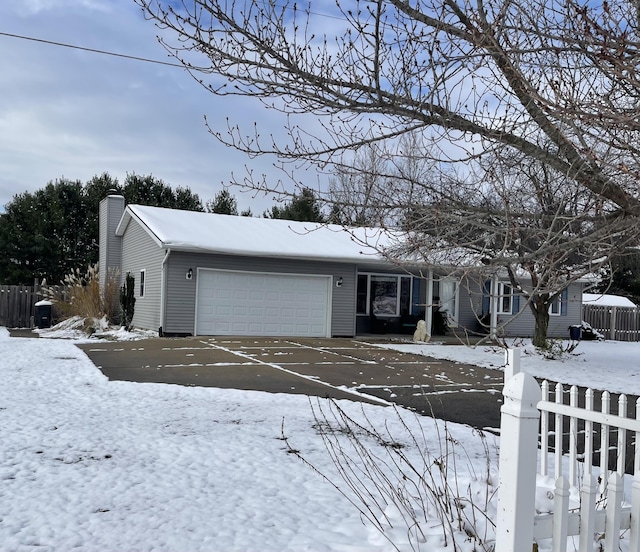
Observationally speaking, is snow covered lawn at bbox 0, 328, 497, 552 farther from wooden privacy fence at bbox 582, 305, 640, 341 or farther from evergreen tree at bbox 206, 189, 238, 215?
evergreen tree at bbox 206, 189, 238, 215

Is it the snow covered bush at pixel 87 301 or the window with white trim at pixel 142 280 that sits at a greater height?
the window with white trim at pixel 142 280

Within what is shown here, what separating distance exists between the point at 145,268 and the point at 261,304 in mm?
4031

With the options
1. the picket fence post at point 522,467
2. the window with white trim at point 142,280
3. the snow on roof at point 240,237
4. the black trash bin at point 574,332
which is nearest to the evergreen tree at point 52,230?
the snow on roof at point 240,237

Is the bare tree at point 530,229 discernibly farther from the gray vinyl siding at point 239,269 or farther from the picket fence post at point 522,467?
the gray vinyl siding at point 239,269

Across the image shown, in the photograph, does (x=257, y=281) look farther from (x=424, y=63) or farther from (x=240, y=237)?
(x=424, y=63)

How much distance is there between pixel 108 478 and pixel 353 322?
50.4ft

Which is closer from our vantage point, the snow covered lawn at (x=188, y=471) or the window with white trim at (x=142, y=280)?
the snow covered lawn at (x=188, y=471)

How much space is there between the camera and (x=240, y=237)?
19.2m

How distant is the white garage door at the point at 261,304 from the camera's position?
17781 millimetres

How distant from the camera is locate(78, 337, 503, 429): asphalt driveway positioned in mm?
8711

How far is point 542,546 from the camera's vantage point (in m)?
3.12

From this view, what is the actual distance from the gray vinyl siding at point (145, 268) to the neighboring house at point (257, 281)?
33 mm

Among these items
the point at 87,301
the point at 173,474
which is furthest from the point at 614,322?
the point at 173,474

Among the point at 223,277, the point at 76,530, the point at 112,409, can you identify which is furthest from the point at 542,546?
the point at 223,277
